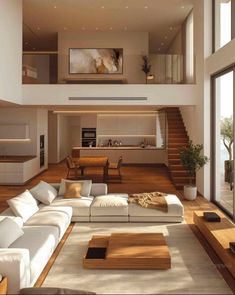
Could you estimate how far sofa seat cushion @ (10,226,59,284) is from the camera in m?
4.72

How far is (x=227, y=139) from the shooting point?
8.93 metres

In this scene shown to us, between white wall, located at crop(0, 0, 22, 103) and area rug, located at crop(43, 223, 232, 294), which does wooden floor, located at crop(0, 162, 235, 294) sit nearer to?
area rug, located at crop(43, 223, 232, 294)

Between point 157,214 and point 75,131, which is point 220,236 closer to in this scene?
point 157,214

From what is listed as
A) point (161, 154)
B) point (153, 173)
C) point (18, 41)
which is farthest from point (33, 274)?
point (161, 154)

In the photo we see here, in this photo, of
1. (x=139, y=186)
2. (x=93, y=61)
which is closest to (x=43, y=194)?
(x=139, y=186)

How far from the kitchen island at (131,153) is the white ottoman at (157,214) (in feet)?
32.1

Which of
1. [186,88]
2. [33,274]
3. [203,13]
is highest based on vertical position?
[203,13]

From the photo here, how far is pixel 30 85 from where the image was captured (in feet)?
36.8

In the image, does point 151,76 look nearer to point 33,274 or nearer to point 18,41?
point 18,41

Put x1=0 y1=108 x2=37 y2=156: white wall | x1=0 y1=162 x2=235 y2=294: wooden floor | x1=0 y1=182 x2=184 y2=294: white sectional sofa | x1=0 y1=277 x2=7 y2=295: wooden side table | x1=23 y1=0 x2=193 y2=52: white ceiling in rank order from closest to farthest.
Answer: x1=0 y1=277 x2=7 y2=295: wooden side table → x1=0 y1=182 x2=184 y2=294: white sectional sofa → x1=0 y1=162 x2=235 y2=294: wooden floor → x1=23 y1=0 x2=193 y2=52: white ceiling → x1=0 y1=108 x2=37 y2=156: white wall

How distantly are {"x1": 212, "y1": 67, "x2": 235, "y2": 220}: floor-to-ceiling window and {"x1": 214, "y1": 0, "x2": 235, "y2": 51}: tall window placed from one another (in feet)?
2.82

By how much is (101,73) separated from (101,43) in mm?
2539

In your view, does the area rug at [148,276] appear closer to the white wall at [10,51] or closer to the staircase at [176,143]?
the white wall at [10,51]

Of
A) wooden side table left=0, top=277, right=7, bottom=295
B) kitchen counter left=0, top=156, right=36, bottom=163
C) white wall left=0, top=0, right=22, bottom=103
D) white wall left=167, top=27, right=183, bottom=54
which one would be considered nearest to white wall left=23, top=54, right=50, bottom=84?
white wall left=0, top=0, right=22, bottom=103
